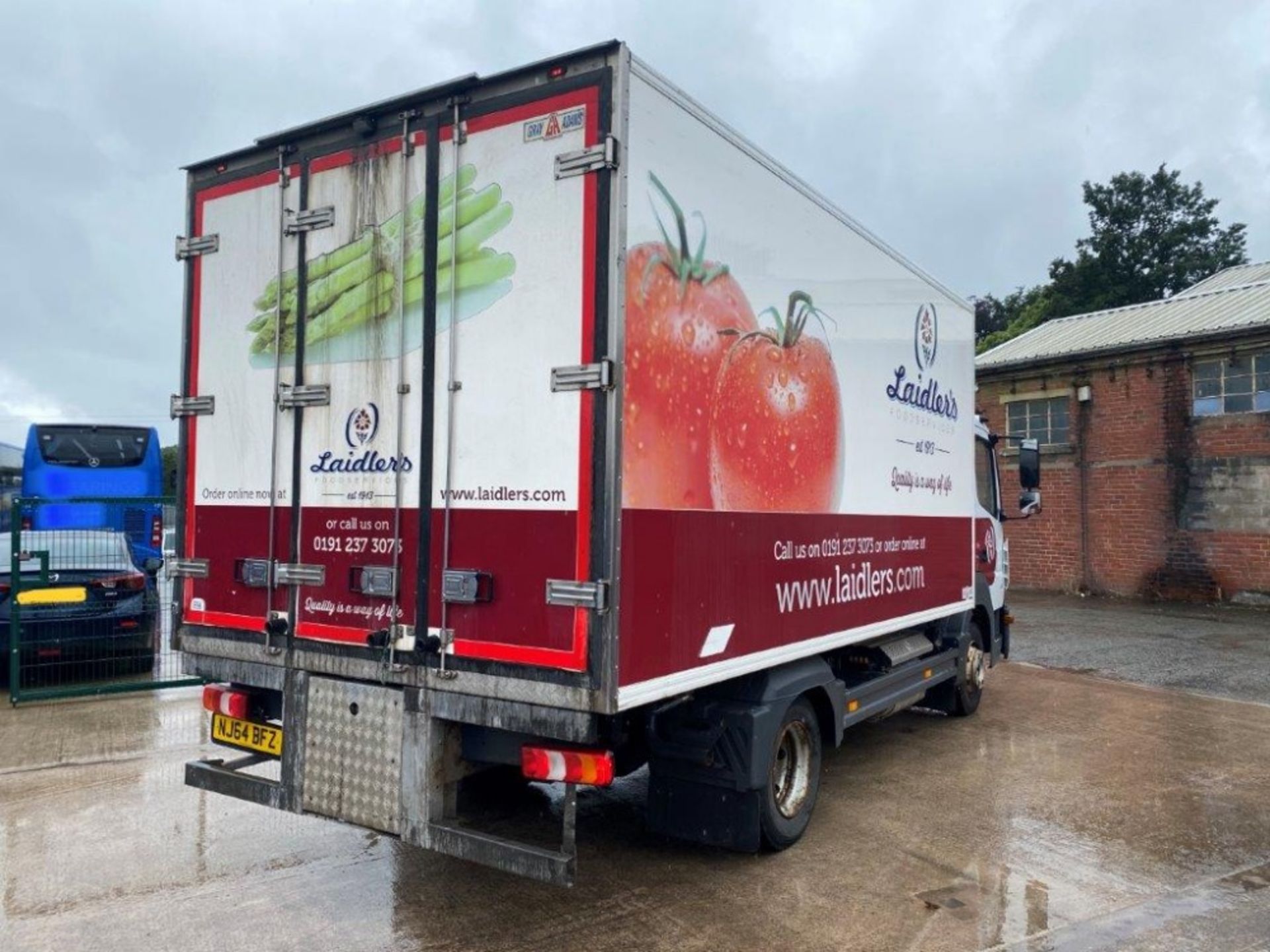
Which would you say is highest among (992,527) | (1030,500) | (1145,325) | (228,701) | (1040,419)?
(1145,325)

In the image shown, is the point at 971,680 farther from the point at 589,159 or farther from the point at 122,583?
the point at 122,583

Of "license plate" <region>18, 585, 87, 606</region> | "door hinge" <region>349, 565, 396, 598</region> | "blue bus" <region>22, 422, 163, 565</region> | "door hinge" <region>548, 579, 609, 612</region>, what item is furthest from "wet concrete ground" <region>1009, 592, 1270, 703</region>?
"blue bus" <region>22, 422, 163, 565</region>

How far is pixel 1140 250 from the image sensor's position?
44.4 m

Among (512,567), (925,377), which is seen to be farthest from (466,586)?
(925,377)

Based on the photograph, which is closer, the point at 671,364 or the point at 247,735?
the point at 671,364

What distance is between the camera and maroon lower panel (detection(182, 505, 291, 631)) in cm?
432

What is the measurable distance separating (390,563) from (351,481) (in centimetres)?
44

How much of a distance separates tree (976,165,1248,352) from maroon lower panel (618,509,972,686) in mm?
41739

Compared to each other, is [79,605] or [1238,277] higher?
[1238,277]

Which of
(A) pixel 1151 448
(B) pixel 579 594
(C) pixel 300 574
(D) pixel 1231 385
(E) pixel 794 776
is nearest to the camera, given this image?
(B) pixel 579 594

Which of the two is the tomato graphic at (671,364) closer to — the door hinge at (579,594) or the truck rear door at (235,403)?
the door hinge at (579,594)

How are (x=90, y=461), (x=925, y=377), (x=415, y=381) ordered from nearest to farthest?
1. (x=415, y=381)
2. (x=925, y=377)
3. (x=90, y=461)

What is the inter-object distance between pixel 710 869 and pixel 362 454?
2.56 meters

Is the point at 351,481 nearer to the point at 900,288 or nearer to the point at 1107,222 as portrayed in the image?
the point at 900,288
